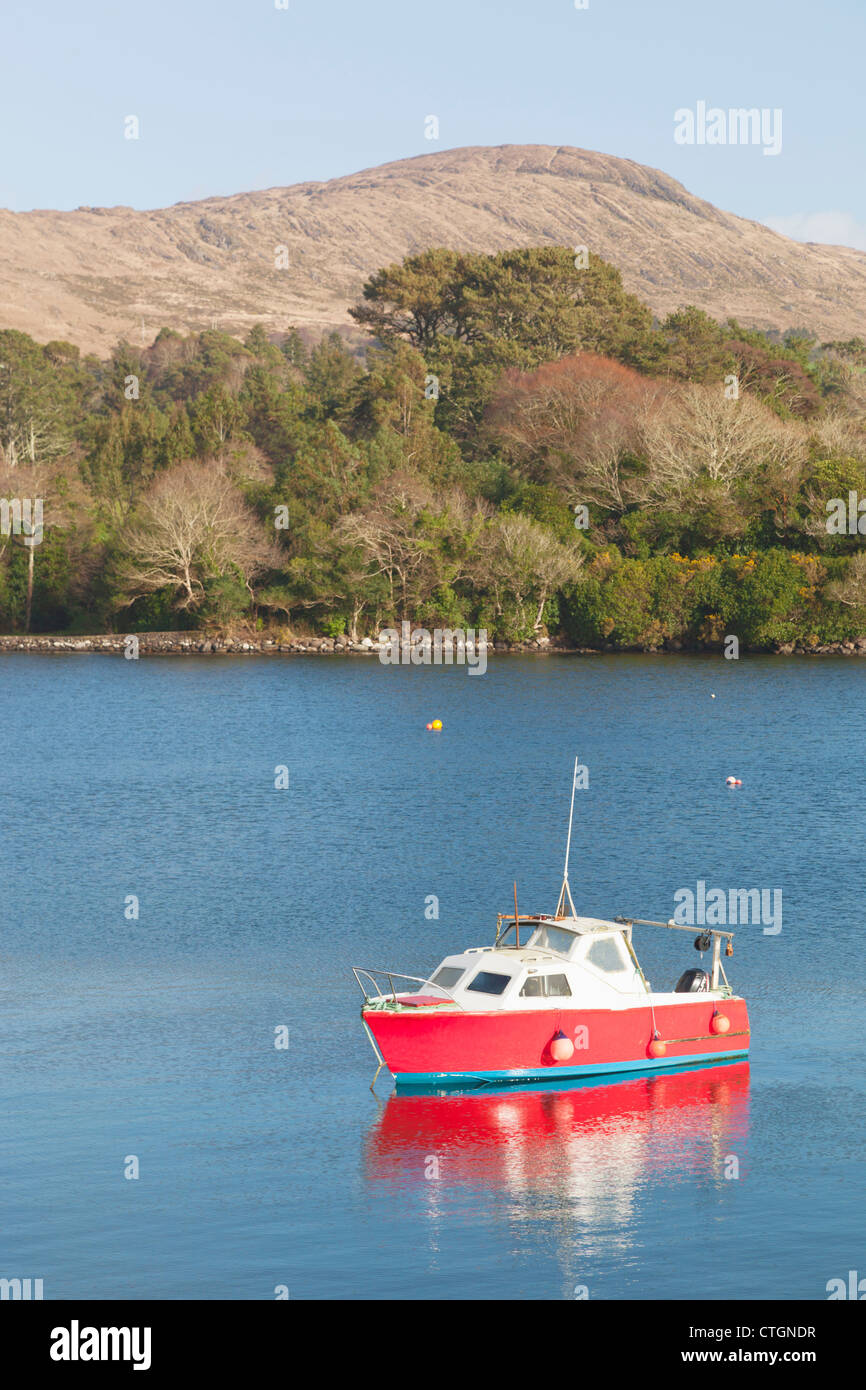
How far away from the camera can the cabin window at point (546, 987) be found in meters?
29.9

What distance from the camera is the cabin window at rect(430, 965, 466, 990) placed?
3044 centimetres

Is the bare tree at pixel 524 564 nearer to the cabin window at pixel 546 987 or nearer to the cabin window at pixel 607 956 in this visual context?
the cabin window at pixel 607 956

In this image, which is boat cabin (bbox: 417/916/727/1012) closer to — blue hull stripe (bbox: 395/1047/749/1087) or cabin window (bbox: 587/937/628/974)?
cabin window (bbox: 587/937/628/974)

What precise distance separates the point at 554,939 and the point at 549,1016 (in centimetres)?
212

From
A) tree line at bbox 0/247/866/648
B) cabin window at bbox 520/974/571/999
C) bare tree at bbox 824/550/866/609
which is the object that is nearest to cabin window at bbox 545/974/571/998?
cabin window at bbox 520/974/571/999

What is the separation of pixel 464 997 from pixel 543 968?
5.47ft

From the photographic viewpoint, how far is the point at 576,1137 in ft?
90.6

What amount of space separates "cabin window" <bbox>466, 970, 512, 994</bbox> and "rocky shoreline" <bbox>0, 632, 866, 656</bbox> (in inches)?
3716

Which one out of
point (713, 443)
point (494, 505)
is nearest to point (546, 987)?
point (713, 443)

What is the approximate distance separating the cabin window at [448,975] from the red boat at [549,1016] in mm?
25

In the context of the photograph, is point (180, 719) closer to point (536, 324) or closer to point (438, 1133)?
point (438, 1133)

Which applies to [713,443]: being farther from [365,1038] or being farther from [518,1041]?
[518,1041]

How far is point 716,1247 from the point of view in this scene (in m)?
23.5

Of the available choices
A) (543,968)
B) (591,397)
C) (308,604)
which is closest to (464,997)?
(543,968)
